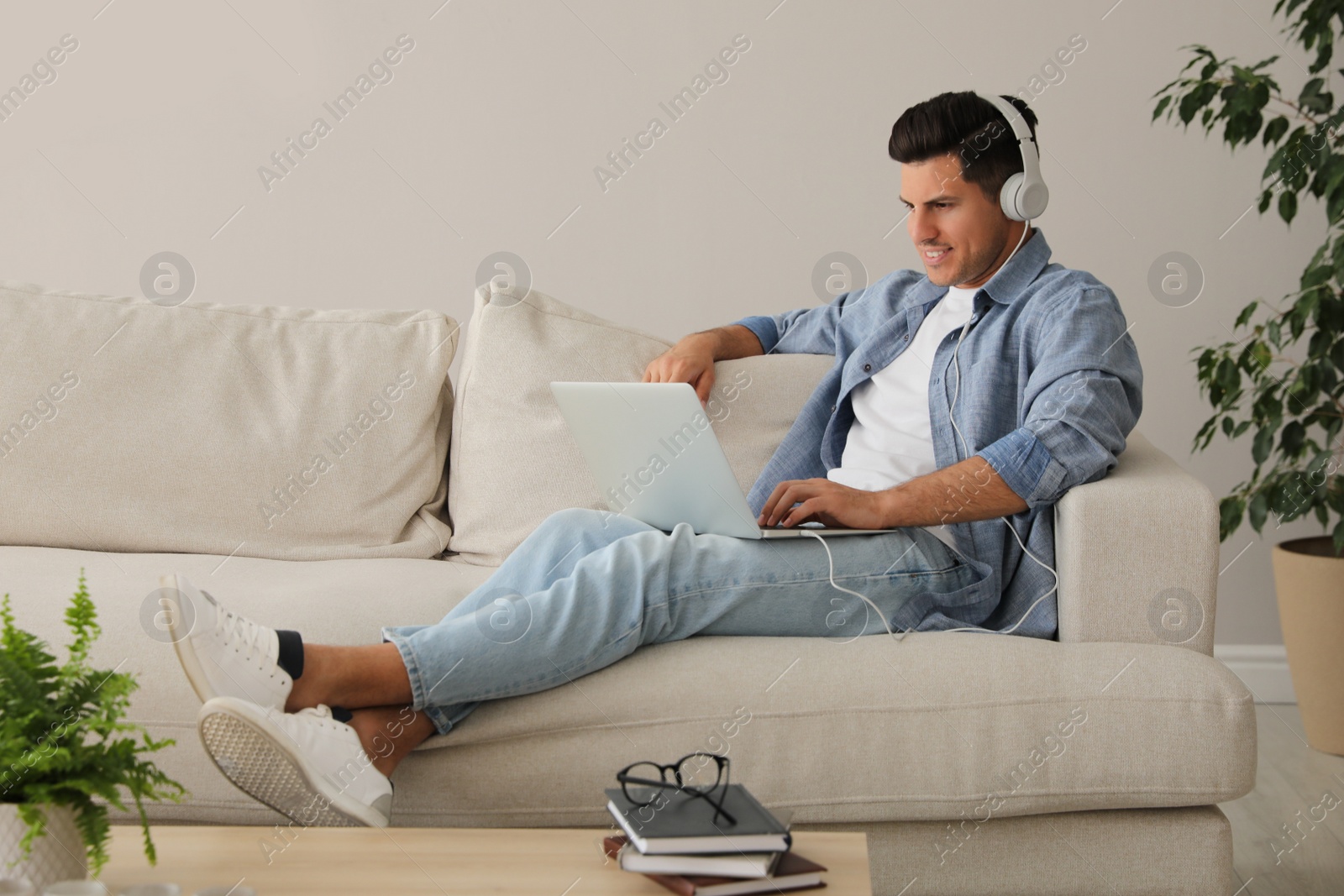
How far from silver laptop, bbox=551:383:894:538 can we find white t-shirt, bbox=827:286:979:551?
0.20 m

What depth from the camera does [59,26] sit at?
2533 millimetres

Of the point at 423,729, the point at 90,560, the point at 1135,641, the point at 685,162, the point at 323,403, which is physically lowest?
the point at 1135,641

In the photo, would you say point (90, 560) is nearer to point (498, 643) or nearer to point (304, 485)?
point (304, 485)

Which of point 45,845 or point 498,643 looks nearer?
point 45,845

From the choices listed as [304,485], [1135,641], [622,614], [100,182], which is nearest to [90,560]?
[304,485]

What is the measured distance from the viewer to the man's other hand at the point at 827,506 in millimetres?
1468

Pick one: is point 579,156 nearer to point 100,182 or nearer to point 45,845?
point 100,182

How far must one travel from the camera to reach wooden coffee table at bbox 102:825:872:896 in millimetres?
859

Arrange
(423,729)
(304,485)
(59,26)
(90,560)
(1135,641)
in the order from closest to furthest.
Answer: (423,729) < (1135,641) < (90,560) < (304,485) < (59,26)

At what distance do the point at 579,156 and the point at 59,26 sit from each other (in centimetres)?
122

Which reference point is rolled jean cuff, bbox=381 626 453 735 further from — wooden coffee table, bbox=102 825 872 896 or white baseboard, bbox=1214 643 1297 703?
white baseboard, bbox=1214 643 1297 703

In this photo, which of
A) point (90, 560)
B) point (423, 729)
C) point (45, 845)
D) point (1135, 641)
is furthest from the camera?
point (90, 560)

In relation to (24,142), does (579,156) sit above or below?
below

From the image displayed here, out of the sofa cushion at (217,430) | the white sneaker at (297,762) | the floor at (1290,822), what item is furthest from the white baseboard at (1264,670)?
the white sneaker at (297,762)
